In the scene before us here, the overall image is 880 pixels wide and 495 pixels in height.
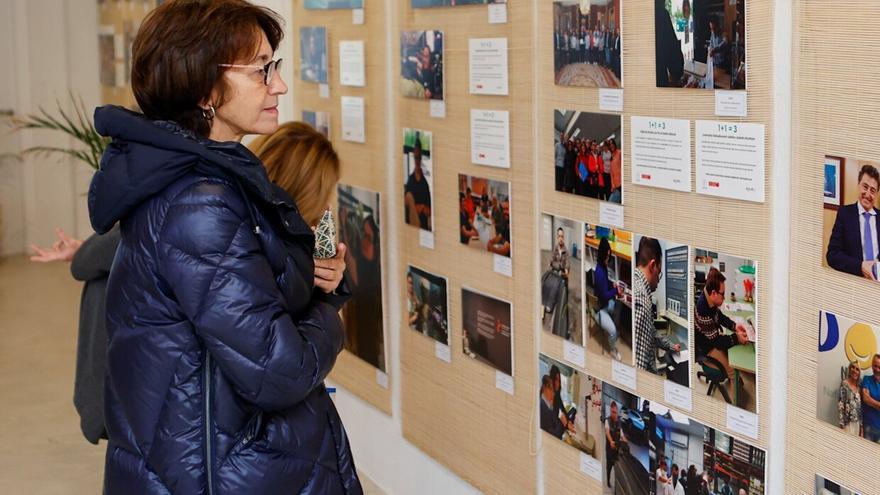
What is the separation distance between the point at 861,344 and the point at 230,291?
126cm

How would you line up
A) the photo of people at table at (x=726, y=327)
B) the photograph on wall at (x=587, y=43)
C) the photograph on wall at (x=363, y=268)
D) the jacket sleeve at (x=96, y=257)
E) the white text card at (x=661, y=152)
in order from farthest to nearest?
the photograph on wall at (x=363, y=268) → the jacket sleeve at (x=96, y=257) → the photograph on wall at (x=587, y=43) → the white text card at (x=661, y=152) → the photo of people at table at (x=726, y=327)

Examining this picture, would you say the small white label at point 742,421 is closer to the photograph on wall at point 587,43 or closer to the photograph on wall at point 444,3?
the photograph on wall at point 587,43

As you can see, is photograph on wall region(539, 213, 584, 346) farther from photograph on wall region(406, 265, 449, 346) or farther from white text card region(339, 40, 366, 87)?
white text card region(339, 40, 366, 87)

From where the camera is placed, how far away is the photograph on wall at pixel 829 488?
238cm

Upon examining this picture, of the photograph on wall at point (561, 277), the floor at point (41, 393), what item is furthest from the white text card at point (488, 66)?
the floor at point (41, 393)

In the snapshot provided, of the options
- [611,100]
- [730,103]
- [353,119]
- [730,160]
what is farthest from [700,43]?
[353,119]

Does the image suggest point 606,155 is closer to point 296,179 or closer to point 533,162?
point 533,162

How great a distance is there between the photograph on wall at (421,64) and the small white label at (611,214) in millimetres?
996

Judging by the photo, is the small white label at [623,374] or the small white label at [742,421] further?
the small white label at [623,374]

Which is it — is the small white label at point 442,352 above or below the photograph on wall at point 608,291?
below

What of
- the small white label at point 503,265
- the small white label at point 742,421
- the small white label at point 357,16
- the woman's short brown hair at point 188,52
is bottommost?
the small white label at point 742,421

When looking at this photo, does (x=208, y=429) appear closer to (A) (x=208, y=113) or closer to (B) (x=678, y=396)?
(A) (x=208, y=113)

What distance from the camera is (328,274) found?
9.16 feet

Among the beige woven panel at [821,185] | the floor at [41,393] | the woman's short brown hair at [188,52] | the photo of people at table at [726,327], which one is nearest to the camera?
the beige woven panel at [821,185]
